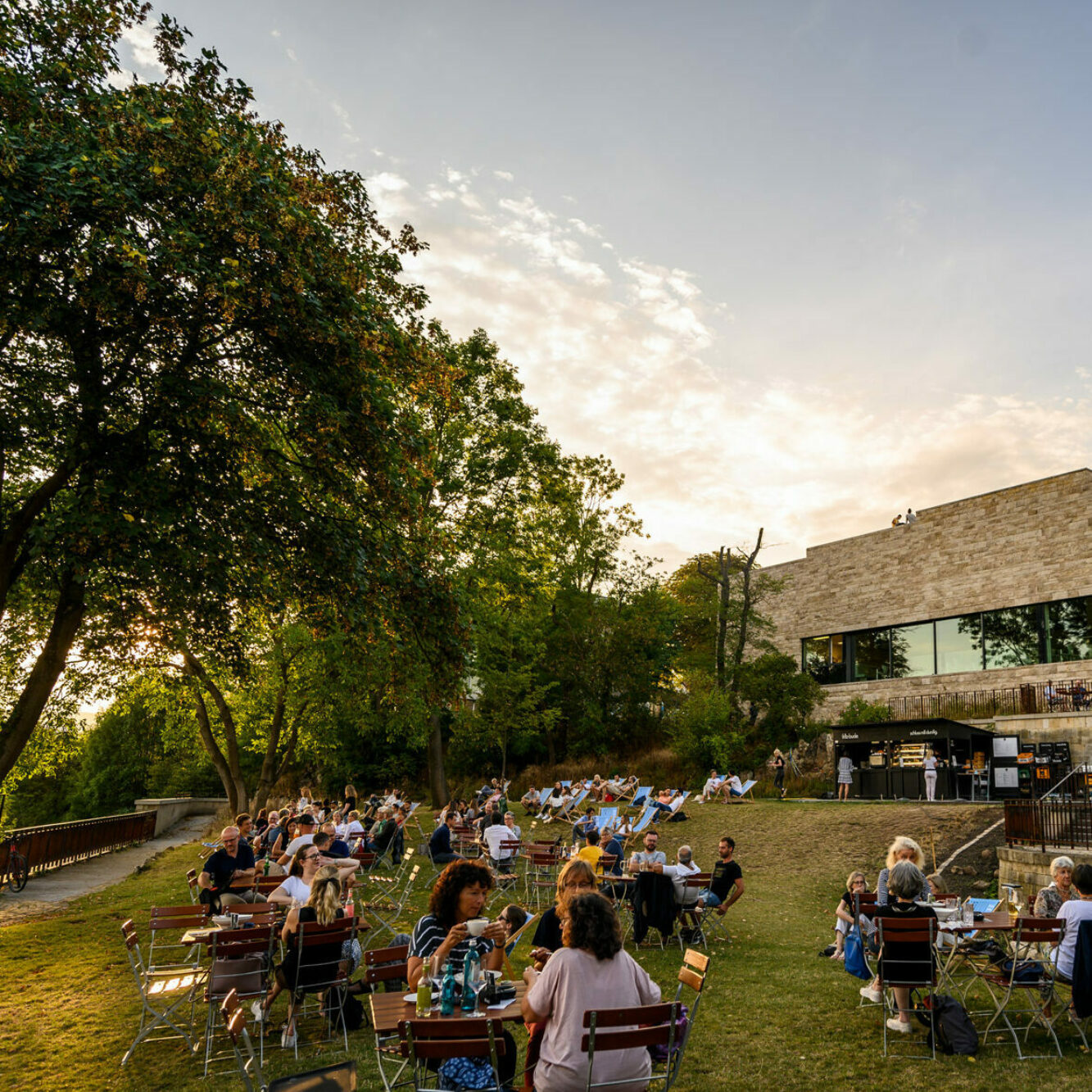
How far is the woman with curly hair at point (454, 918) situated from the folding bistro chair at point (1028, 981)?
417 cm

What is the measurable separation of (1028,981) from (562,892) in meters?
3.99

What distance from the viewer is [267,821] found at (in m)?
16.8

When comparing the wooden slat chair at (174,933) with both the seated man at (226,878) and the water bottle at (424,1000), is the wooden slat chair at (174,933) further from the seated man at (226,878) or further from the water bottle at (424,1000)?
the water bottle at (424,1000)

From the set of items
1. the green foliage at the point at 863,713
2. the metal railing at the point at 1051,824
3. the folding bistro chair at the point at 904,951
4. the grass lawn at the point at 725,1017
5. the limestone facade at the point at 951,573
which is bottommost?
the grass lawn at the point at 725,1017

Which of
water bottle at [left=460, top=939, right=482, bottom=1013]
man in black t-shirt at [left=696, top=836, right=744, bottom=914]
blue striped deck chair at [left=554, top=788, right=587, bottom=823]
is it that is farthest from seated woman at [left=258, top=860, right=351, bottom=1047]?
blue striped deck chair at [left=554, top=788, right=587, bottom=823]

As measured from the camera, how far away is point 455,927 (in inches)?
188

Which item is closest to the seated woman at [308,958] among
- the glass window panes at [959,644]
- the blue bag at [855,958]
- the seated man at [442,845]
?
the blue bag at [855,958]

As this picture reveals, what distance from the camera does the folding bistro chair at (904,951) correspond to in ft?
21.9

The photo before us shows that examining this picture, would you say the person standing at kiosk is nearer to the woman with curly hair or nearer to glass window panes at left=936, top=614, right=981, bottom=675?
glass window panes at left=936, top=614, right=981, bottom=675

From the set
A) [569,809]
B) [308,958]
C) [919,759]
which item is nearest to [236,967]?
[308,958]

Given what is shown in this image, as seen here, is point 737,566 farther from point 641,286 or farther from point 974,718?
point 641,286

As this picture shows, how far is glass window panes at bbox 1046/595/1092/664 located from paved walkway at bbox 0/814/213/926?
92.5ft

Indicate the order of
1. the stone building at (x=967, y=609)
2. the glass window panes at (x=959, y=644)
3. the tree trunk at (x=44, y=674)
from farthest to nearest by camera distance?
1. the glass window panes at (x=959, y=644)
2. the stone building at (x=967, y=609)
3. the tree trunk at (x=44, y=674)

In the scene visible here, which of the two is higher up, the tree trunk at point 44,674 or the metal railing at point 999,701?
the metal railing at point 999,701
